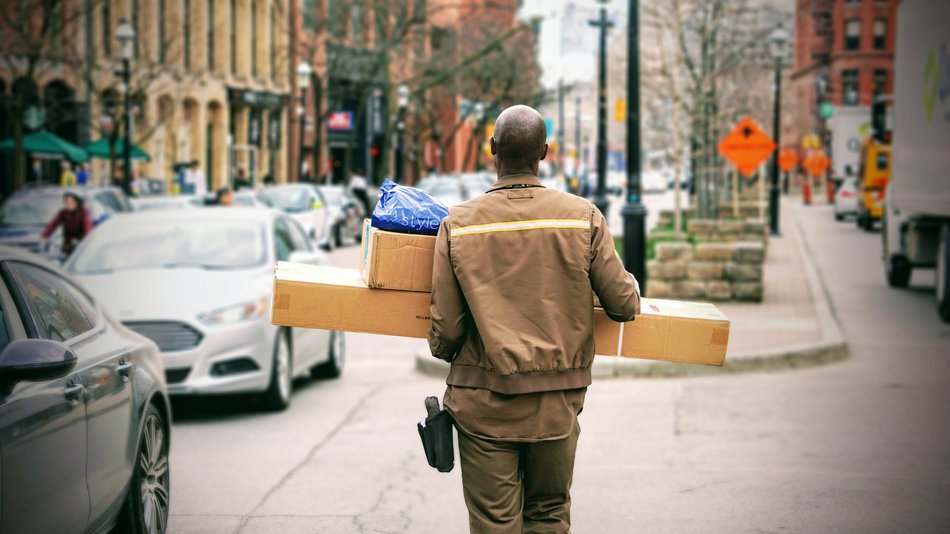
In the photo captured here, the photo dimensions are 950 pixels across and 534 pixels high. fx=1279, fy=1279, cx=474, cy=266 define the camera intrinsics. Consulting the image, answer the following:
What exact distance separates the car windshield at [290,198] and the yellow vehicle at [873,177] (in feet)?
55.1

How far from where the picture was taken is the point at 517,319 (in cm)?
411

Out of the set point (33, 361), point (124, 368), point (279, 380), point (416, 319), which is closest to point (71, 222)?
point (279, 380)

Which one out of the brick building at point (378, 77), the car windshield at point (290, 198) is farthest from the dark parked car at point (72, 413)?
the brick building at point (378, 77)

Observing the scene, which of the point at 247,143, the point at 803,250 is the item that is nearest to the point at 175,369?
the point at 803,250

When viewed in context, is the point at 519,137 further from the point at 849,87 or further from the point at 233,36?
the point at 849,87

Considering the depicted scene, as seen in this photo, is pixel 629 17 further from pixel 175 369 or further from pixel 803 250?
pixel 803 250

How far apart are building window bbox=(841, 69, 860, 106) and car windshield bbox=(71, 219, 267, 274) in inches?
3584

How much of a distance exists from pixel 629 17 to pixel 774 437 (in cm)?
773

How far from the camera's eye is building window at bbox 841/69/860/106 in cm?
9650

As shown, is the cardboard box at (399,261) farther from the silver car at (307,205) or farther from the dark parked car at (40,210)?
the silver car at (307,205)

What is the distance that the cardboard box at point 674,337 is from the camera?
15.2 ft

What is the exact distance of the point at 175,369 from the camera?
9.43 meters

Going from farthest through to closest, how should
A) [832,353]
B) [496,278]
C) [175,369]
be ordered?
[832,353]
[175,369]
[496,278]

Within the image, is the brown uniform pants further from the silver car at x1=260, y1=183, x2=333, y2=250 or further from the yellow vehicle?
the yellow vehicle
